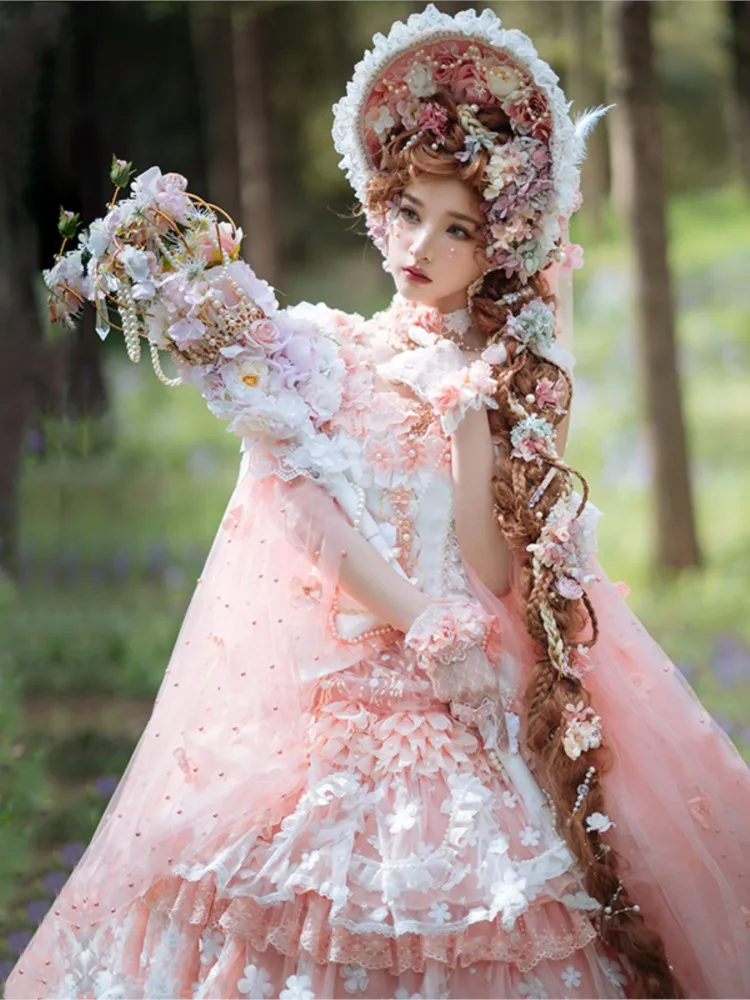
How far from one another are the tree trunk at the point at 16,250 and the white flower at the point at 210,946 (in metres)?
3.83

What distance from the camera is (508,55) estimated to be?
2.70 metres

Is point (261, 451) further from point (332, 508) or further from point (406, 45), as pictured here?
point (406, 45)

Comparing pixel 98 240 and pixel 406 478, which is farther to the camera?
pixel 406 478

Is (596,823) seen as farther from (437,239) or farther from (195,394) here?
(195,394)

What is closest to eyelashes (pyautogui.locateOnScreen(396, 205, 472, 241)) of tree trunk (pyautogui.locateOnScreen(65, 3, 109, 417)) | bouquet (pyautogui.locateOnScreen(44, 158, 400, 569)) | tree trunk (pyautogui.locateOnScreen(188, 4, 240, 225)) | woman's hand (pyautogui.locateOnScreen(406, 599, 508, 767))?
bouquet (pyautogui.locateOnScreen(44, 158, 400, 569))

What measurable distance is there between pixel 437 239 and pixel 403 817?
1.26 meters

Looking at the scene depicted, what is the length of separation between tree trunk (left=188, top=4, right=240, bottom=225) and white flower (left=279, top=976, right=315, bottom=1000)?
10956 millimetres

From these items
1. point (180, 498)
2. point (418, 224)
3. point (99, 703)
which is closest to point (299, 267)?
point (180, 498)

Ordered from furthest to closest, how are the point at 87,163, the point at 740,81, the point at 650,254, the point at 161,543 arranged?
the point at 740,81 → the point at 87,163 → the point at 161,543 → the point at 650,254

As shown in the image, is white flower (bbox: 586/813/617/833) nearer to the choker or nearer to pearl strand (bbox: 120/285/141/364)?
the choker

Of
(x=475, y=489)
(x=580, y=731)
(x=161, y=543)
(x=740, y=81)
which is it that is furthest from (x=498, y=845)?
(x=740, y=81)

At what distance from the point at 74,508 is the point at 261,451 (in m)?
5.54

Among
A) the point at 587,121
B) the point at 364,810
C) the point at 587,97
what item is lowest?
the point at 364,810

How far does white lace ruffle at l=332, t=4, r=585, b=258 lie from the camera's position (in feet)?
8.82
